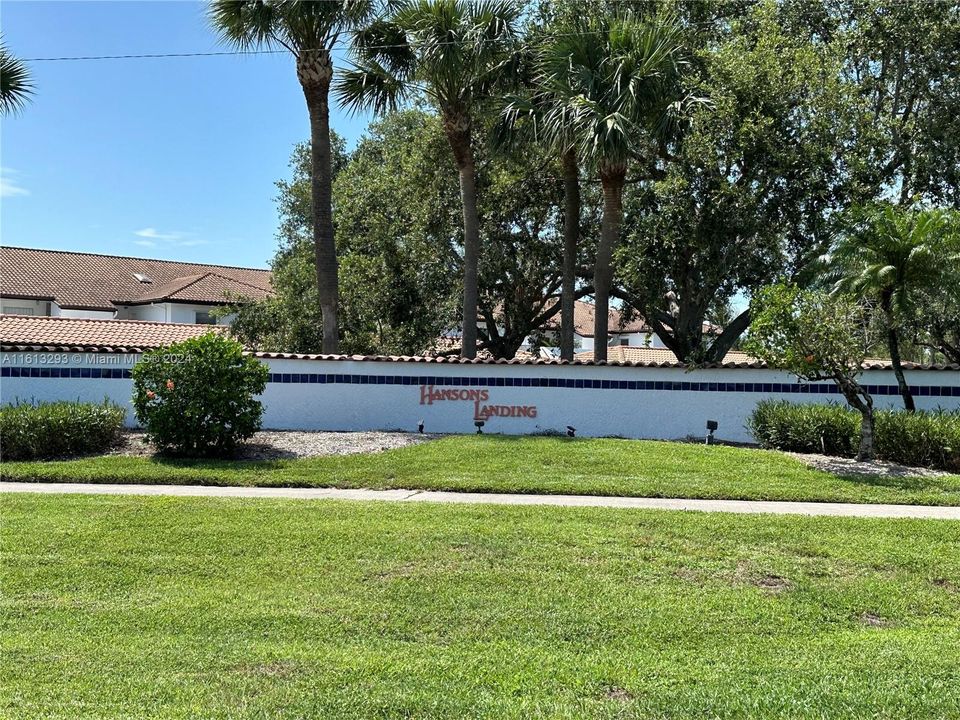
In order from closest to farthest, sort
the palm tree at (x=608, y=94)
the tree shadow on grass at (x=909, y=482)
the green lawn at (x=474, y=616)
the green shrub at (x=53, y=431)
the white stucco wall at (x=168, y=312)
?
1. the green lawn at (x=474, y=616)
2. the tree shadow on grass at (x=909, y=482)
3. the green shrub at (x=53, y=431)
4. the palm tree at (x=608, y=94)
5. the white stucco wall at (x=168, y=312)

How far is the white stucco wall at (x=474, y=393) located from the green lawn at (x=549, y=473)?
2.74 metres

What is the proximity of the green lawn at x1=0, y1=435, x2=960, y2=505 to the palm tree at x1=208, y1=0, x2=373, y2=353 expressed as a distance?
683 centimetres

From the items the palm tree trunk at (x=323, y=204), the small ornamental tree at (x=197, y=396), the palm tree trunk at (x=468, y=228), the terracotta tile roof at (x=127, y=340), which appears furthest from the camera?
the palm tree trunk at (x=468, y=228)

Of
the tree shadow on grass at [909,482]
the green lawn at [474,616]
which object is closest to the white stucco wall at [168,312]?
the tree shadow on grass at [909,482]

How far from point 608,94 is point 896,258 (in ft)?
22.3

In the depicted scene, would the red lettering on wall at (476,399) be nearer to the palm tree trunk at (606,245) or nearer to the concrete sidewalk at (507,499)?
the palm tree trunk at (606,245)

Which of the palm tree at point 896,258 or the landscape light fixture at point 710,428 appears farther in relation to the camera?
the landscape light fixture at point 710,428

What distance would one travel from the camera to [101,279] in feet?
153

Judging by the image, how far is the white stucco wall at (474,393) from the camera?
625 inches

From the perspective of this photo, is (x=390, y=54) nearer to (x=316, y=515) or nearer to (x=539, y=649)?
(x=316, y=515)

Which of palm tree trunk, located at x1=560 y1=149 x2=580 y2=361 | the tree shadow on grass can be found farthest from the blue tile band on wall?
the tree shadow on grass

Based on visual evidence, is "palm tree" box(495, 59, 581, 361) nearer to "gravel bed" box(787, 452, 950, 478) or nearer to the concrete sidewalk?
A: "gravel bed" box(787, 452, 950, 478)

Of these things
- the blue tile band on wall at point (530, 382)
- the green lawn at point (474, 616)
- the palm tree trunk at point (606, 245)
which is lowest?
the green lawn at point (474, 616)

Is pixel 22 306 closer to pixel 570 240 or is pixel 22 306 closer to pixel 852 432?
pixel 570 240
